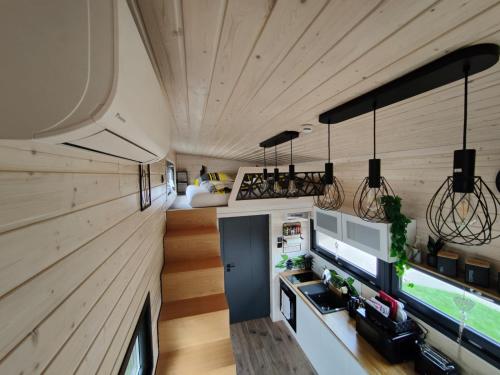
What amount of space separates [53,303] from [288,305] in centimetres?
345

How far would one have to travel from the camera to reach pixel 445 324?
1820mm

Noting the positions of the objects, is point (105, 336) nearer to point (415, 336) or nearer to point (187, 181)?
point (415, 336)

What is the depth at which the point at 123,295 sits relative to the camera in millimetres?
908

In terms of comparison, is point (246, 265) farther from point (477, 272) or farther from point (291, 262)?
point (477, 272)

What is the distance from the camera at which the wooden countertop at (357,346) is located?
1.81 meters

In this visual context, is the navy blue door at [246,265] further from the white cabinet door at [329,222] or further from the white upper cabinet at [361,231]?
the white upper cabinet at [361,231]

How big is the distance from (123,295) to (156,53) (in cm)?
97

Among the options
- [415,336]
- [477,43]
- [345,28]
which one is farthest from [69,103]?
[415,336]


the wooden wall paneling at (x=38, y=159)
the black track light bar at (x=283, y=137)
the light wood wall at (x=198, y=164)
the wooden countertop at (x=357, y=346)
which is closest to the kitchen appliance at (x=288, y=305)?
the wooden countertop at (x=357, y=346)

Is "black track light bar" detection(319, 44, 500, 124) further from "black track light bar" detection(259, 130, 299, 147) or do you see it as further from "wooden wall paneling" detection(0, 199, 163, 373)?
"wooden wall paneling" detection(0, 199, 163, 373)

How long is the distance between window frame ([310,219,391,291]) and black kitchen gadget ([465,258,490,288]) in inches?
30.5

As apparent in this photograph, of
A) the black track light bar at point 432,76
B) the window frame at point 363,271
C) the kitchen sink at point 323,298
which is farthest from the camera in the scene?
the kitchen sink at point 323,298

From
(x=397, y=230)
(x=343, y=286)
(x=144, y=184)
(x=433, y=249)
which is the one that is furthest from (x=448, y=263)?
(x=144, y=184)

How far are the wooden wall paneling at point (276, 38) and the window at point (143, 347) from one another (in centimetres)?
130
